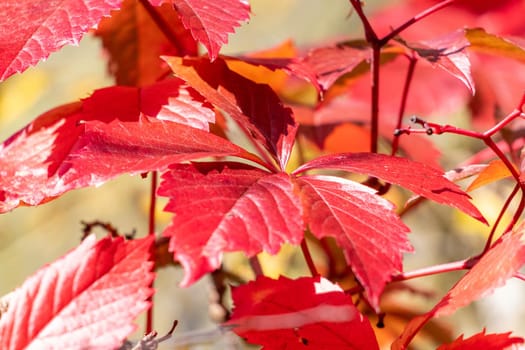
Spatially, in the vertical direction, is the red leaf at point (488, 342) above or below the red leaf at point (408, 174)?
below

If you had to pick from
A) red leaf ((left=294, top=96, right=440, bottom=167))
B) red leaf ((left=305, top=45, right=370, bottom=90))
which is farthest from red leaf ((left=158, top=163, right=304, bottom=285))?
red leaf ((left=294, top=96, right=440, bottom=167))

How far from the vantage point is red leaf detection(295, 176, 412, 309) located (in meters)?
0.52

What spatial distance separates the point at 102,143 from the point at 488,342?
1.09 feet

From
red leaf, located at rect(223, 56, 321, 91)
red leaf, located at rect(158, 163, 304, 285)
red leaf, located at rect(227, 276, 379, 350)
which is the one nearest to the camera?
red leaf, located at rect(158, 163, 304, 285)

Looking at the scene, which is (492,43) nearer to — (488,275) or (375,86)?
(375,86)

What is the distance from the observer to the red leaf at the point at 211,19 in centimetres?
64

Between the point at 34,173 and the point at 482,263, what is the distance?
15.4 inches

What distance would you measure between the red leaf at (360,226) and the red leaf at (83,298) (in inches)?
4.9

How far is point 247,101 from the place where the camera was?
0.70 meters

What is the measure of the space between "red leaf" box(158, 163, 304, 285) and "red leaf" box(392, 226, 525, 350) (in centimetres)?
13

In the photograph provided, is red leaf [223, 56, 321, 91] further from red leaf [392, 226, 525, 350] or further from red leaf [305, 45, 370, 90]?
red leaf [392, 226, 525, 350]

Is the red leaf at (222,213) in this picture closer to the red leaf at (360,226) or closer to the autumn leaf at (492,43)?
the red leaf at (360,226)

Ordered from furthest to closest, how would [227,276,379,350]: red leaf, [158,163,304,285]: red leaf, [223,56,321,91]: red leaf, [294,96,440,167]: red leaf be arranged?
[294,96,440,167]: red leaf
[223,56,321,91]: red leaf
[227,276,379,350]: red leaf
[158,163,304,285]: red leaf

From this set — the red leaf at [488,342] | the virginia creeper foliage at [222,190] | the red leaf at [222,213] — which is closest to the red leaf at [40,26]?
the virginia creeper foliage at [222,190]
